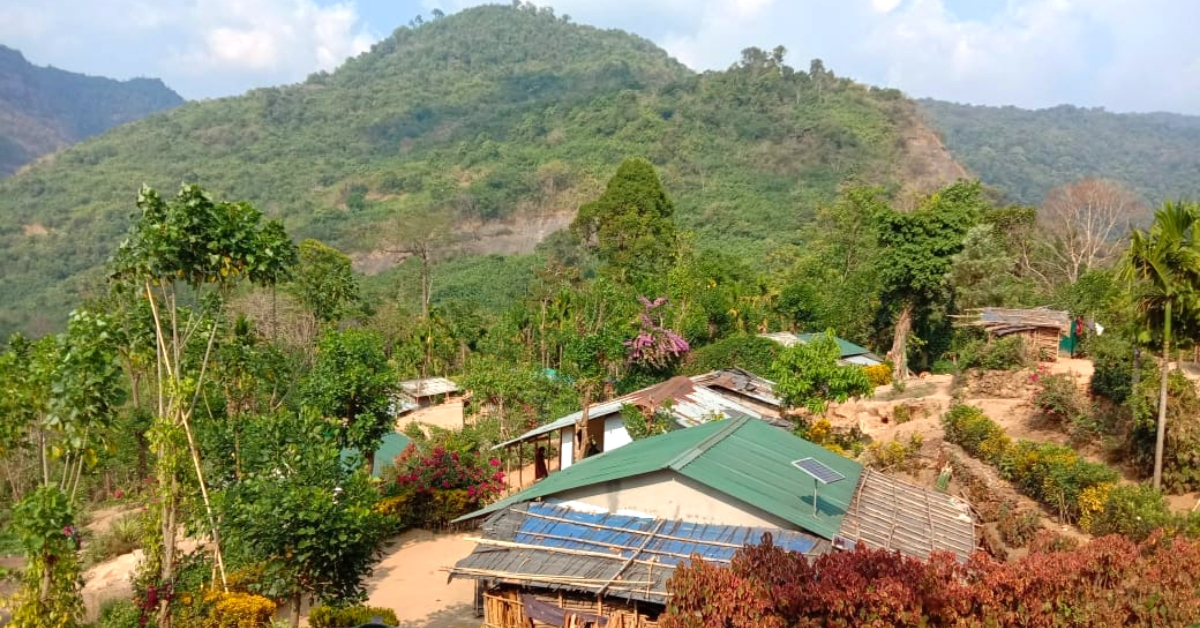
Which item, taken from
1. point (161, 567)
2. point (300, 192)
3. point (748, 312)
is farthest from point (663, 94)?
point (161, 567)

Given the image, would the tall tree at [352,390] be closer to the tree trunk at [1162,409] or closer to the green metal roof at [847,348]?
the tree trunk at [1162,409]

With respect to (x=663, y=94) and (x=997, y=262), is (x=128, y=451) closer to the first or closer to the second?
(x=997, y=262)

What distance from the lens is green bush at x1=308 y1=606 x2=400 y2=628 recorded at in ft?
35.1

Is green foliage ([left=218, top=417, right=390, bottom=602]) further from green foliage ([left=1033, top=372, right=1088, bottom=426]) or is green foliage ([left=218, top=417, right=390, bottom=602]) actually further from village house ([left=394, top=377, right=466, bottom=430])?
village house ([left=394, top=377, right=466, bottom=430])

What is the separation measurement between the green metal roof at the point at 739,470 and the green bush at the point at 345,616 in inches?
70.9

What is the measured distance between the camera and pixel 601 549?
9430 mm

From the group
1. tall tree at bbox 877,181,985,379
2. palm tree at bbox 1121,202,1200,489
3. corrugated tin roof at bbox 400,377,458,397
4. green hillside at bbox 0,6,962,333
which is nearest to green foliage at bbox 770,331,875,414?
palm tree at bbox 1121,202,1200,489

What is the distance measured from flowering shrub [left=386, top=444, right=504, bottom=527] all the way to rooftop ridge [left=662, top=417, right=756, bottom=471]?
19.1 ft

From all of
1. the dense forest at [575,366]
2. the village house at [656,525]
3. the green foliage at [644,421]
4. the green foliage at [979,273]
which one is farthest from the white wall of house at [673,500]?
the green foliage at [979,273]

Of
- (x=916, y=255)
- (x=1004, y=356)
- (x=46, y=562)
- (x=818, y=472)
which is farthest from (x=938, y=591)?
(x=916, y=255)

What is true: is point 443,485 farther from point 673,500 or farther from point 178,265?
point 178,265

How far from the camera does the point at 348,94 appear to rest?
11894 centimetres

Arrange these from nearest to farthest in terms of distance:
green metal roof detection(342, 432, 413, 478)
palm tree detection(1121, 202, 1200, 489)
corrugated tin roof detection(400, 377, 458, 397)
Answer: palm tree detection(1121, 202, 1200, 489), green metal roof detection(342, 432, 413, 478), corrugated tin roof detection(400, 377, 458, 397)

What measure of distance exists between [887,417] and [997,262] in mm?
8295
